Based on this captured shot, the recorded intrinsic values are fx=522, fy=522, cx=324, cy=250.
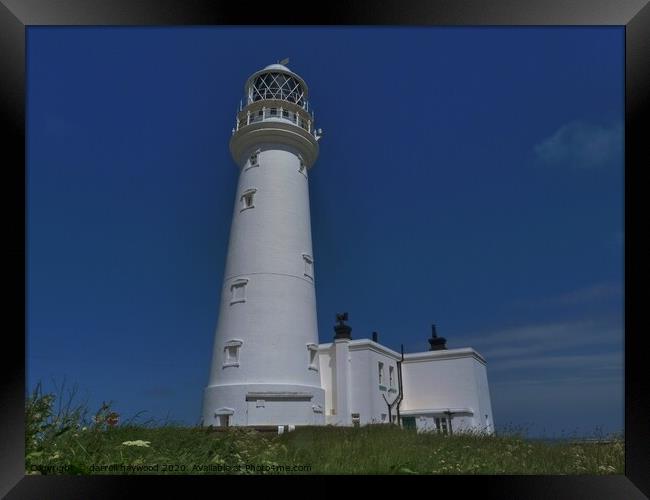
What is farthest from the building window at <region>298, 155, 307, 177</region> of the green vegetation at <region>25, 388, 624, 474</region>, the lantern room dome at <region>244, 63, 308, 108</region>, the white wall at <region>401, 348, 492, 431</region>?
the green vegetation at <region>25, 388, 624, 474</region>

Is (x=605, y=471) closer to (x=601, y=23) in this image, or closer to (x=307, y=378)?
(x=601, y=23)

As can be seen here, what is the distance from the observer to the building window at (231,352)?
13.1 m

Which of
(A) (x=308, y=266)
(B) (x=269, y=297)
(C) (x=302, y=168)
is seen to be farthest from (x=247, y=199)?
(B) (x=269, y=297)

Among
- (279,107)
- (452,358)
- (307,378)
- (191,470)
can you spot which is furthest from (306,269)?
(191,470)

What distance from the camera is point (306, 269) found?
46.9 feet

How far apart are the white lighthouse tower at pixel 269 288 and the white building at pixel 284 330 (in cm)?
3

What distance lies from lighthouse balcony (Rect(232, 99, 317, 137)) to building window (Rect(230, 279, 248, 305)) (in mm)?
4763

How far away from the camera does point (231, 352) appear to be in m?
13.3

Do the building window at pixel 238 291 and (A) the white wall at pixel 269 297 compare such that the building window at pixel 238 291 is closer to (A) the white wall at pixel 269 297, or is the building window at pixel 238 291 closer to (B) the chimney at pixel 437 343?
(A) the white wall at pixel 269 297

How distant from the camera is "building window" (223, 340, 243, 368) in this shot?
517 inches

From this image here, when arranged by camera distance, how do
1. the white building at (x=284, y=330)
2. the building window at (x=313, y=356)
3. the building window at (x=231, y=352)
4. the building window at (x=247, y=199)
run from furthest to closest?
the building window at (x=247, y=199)
the building window at (x=313, y=356)
the building window at (x=231, y=352)
the white building at (x=284, y=330)

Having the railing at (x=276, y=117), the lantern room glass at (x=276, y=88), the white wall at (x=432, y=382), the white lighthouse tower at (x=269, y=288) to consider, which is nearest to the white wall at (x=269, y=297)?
the white lighthouse tower at (x=269, y=288)

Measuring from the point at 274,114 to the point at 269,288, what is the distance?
5.46 metres

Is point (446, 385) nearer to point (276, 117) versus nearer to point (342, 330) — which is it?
point (342, 330)
